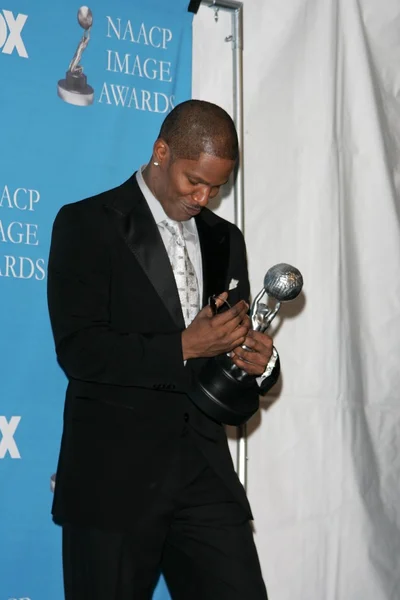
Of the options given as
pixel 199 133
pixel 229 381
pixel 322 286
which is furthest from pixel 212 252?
pixel 322 286

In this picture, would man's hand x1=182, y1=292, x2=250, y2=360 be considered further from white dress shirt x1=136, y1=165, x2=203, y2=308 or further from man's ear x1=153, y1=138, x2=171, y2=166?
man's ear x1=153, y1=138, x2=171, y2=166

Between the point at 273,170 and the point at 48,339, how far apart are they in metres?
1.12

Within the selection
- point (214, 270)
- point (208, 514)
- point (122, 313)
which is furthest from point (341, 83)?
point (208, 514)

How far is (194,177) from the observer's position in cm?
236

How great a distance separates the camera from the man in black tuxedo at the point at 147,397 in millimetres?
2193

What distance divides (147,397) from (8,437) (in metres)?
0.73

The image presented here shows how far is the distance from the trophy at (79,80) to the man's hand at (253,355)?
1212 mm

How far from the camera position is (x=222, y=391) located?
2205 millimetres

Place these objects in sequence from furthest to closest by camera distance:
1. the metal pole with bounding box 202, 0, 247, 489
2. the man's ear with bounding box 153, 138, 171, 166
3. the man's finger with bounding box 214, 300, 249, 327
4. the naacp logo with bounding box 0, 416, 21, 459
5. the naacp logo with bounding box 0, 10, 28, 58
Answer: the metal pole with bounding box 202, 0, 247, 489 → the naacp logo with bounding box 0, 10, 28, 58 → the naacp logo with bounding box 0, 416, 21, 459 → the man's ear with bounding box 153, 138, 171, 166 → the man's finger with bounding box 214, 300, 249, 327

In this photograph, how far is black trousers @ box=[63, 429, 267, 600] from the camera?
7.14 feet

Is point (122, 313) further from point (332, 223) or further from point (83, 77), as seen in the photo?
point (332, 223)

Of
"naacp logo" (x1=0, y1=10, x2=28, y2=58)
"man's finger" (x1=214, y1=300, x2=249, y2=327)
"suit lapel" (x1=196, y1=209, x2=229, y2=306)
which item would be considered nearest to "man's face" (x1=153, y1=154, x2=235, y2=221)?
"suit lapel" (x1=196, y1=209, x2=229, y2=306)

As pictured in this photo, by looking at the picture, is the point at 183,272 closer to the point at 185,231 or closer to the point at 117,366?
the point at 185,231

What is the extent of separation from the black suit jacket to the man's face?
3.4 inches
